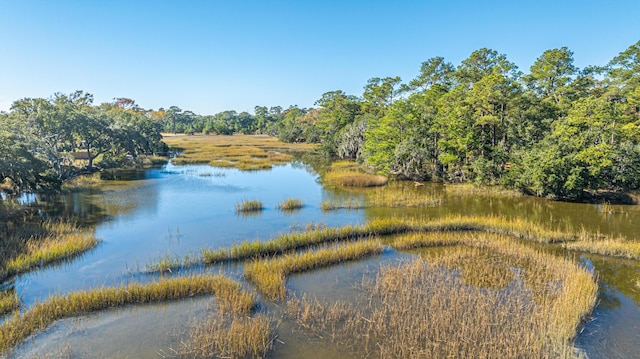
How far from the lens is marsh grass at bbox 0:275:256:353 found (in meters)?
9.80

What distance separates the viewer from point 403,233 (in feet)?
64.6

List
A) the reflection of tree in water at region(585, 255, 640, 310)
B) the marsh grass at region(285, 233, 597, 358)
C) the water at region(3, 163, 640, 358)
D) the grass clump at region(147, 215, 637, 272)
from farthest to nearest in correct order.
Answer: the grass clump at region(147, 215, 637, 272)
the reflection of tree in water at region(585, 255, 640, 310)
the water at region(3, 163, 640, 358)
the marsh grass at region(285, 233, 597, 358)

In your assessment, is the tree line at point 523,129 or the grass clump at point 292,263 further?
the tree line at point 523,129

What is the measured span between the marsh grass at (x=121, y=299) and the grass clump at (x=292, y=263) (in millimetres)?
875

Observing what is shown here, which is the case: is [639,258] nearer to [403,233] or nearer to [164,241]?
[403,233]

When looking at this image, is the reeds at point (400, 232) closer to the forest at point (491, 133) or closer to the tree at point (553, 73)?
the forest at point (491, 133)

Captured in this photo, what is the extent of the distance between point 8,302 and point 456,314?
13.7 meters

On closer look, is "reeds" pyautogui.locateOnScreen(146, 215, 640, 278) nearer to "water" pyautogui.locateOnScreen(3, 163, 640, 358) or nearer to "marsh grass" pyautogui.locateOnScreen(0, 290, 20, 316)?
"water" pyautogui.locateOnScreen(3, 163, 640, 358)

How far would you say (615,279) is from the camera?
14.0 meters

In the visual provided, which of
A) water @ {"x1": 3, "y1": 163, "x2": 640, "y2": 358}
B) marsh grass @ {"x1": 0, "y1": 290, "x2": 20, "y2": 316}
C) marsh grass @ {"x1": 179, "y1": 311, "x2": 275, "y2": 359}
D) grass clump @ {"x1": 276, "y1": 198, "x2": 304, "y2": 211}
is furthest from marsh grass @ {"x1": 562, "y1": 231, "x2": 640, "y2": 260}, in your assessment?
marsh grass @ {"x1": 0, "y1": 290, "x2": 20, "y2": 316}

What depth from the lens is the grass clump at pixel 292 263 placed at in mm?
12471

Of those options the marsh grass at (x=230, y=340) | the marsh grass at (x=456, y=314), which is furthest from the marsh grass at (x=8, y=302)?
the marsh grass at (x=456, y=314)

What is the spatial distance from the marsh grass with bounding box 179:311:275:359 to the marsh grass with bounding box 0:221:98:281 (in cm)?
901

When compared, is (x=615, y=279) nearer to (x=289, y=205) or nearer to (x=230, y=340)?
(x=230, y=340)
